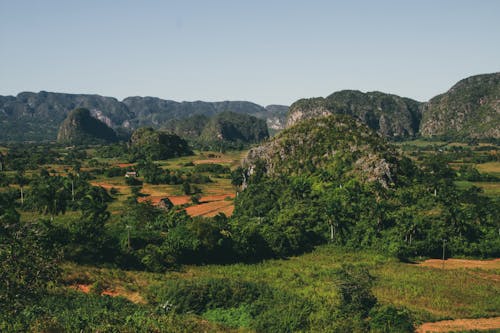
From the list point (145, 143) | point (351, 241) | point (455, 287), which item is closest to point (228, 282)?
point (455, 287)

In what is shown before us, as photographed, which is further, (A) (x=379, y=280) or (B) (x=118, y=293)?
(A) (x=379, y=280)

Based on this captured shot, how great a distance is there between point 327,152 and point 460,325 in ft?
176

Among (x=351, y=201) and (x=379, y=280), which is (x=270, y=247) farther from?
(x=351, y=201)

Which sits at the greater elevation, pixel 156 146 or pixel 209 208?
pixel 156 146

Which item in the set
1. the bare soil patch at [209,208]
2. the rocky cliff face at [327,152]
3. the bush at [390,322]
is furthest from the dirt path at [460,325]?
the bare soil patch at [209,208]

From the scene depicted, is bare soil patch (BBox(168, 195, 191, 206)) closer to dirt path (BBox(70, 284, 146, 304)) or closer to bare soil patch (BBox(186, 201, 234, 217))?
bare soil patch (BBox(186, 201, 234, 217))

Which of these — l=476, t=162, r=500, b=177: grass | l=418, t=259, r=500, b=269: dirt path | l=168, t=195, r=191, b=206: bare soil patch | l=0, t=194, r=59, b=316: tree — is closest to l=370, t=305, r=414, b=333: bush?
l=0, t=194, r=59, b=316: tree

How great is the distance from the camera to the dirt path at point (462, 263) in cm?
4862

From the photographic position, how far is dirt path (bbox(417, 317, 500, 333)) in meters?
31.0

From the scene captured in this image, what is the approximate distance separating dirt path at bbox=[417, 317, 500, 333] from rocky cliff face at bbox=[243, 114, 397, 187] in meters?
38.9

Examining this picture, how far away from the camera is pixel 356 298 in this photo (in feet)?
107

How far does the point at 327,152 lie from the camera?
275ft

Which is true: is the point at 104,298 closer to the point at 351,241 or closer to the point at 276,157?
the point at 351,241

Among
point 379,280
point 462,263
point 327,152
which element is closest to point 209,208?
point 327,152
